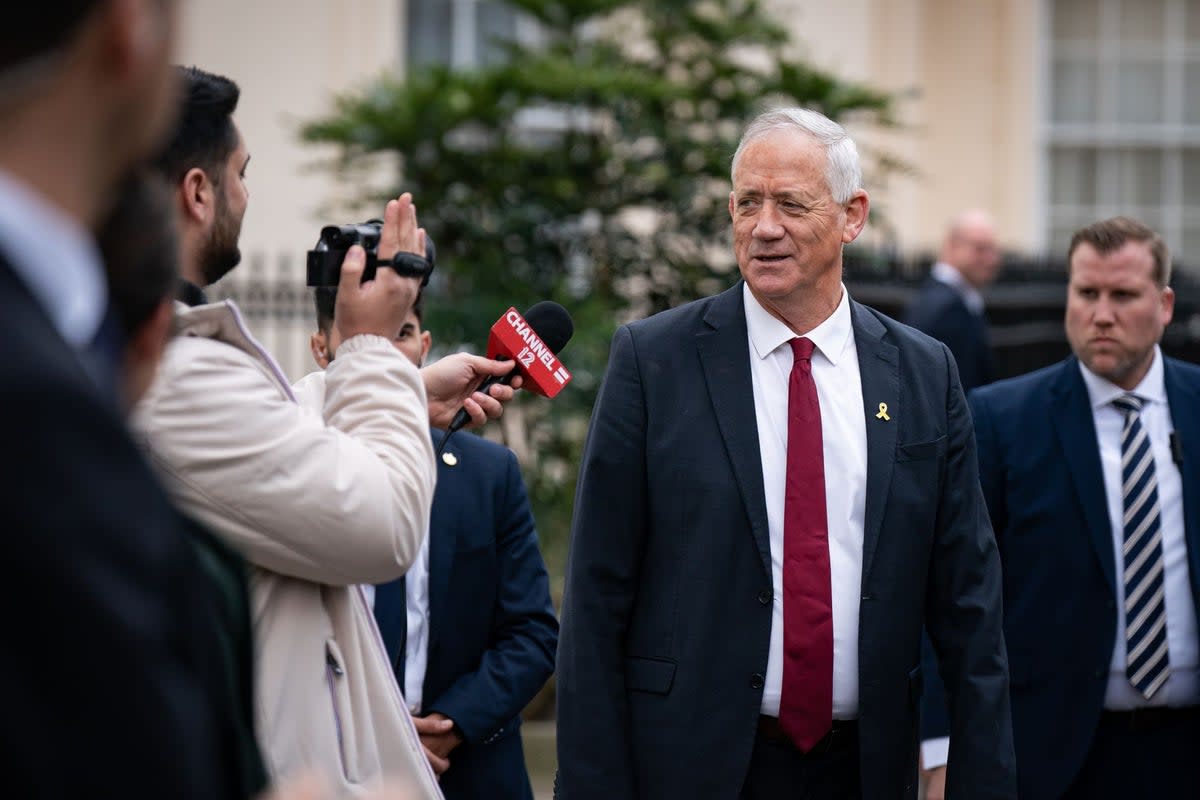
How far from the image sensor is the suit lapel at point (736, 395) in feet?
11.3

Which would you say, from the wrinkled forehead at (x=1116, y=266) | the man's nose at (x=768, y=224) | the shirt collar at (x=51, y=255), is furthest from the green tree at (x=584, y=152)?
the shirt collar at (x=51, y=255)

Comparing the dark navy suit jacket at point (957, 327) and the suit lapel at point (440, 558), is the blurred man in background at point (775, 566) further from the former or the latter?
the dark navy suit jacket at point (957, 327)

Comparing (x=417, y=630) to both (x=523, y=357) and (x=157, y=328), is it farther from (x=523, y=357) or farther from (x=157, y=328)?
(x=157, y=328)

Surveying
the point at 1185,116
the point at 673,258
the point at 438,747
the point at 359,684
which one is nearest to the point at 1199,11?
the point at 1185,116

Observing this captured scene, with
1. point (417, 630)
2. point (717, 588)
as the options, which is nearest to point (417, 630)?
point (417, 630)

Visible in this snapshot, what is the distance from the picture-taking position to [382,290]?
254 centimetres

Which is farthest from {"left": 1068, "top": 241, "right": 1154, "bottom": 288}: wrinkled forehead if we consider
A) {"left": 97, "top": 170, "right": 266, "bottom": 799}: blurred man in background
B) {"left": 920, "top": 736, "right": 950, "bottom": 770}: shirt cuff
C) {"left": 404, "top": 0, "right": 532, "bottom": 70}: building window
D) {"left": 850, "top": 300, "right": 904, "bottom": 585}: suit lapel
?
{"left": 404, "top": 0, "right": 532, "bottom": 70}: building window

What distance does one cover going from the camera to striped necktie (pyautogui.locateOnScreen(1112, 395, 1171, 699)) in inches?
169

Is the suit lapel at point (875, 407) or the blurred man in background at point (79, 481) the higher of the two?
the blurred man in background at point (79, 481)

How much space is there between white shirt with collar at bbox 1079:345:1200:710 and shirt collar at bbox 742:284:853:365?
115 cm

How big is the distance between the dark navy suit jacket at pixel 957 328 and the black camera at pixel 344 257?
6.45 meters

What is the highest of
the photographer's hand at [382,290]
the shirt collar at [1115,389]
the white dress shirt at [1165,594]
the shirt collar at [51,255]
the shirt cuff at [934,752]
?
the shirt collar at [51,255]

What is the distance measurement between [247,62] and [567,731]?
36.9 feet

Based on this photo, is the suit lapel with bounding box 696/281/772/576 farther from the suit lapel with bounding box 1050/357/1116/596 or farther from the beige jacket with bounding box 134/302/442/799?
the suit lapel with bounding box 1050/357/1116/596
